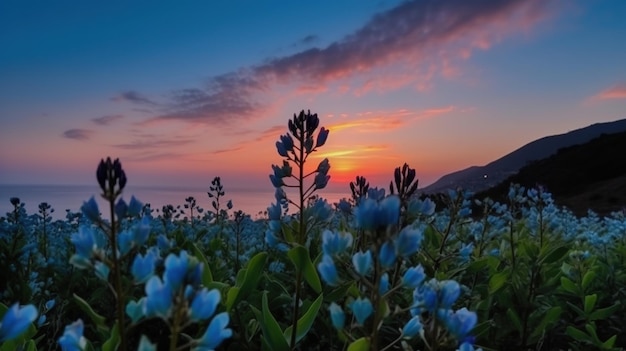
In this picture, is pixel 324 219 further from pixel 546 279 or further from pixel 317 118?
pixel 546 279

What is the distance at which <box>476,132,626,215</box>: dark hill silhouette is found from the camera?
3127cm

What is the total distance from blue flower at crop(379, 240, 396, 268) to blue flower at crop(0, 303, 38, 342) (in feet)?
2.32

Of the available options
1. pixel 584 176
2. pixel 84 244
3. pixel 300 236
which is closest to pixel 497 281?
pixel 300 236

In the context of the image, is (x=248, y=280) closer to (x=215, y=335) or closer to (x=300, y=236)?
(x=300, y=236)

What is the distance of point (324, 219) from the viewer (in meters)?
2.50

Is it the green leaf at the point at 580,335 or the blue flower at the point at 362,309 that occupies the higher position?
the blue flower at the point at 362,309

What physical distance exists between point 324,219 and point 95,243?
4.46 feet

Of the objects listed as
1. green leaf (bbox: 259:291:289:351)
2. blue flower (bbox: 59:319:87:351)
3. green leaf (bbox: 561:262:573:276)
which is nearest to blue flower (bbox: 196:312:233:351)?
blue flower (bbox: 59:319:87:351)

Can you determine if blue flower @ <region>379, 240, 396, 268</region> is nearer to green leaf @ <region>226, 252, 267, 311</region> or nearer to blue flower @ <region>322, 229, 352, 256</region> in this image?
blue flower @ <region>322, 229, 352, 256</region>

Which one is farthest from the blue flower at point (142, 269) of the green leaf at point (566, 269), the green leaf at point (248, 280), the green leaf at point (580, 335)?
the green leaf at point (566, 269)

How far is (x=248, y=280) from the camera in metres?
2.53

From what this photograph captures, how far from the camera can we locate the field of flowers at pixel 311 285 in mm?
1206

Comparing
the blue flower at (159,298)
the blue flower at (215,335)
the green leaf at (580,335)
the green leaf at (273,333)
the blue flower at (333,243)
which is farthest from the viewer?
the green leaf at (580,335)

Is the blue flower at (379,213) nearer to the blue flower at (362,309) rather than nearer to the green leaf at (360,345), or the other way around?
the blue flower at (362,309)
